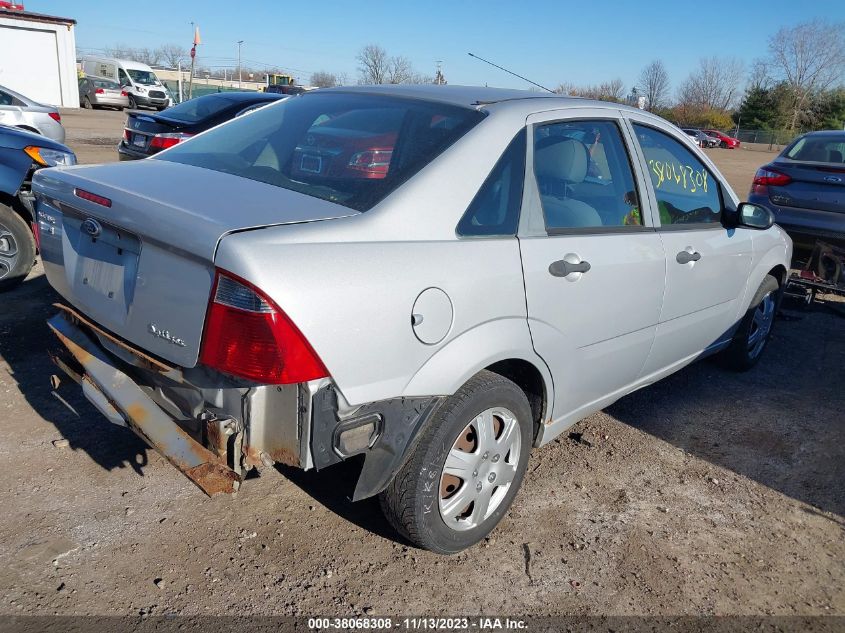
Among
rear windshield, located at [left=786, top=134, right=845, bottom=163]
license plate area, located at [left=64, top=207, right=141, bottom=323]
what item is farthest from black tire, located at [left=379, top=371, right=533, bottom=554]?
rear windshield, located at [left=786, top=134, right=845, bottom=163]

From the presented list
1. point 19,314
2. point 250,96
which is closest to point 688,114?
point 250,96

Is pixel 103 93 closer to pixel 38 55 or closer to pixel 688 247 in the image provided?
pixel 38 55

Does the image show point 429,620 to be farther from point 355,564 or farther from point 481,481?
point 481,481

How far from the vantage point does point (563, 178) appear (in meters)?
3.22

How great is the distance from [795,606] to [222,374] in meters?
2.41

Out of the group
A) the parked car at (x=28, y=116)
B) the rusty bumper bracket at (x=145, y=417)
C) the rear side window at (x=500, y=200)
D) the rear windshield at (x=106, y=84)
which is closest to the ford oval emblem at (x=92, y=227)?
the rusty bumper bracket at (x=145, y=417)

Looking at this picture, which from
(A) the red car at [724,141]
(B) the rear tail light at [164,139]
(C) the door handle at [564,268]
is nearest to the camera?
(C) the door handle at [564,268]

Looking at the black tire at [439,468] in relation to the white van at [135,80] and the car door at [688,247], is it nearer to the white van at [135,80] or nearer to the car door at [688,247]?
the car door at [688,247]

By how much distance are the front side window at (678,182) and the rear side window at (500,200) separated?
3.55 feet

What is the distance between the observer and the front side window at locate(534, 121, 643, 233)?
308 centimetres

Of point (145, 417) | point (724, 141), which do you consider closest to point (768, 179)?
point (145, 417)

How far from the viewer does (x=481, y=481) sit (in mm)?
2920

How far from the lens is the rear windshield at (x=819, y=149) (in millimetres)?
7045

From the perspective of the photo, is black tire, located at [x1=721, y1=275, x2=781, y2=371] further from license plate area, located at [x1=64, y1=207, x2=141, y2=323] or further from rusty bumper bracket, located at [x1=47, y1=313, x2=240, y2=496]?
license plate area, located at [x1=64, y1=207, x2=141, y2=323]
